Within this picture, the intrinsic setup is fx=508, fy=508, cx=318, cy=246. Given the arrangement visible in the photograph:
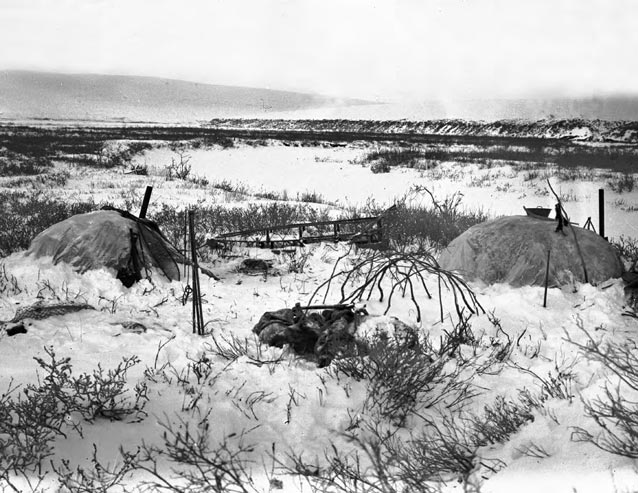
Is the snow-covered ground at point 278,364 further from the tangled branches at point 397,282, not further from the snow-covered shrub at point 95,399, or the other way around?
the tangled branches at point 397,282

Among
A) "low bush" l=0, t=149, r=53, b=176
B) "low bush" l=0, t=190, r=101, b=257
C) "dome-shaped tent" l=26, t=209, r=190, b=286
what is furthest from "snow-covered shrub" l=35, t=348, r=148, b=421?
"low bush" l=0, t=149, r=53, b=176

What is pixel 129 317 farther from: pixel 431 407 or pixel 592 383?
pixel 592 383

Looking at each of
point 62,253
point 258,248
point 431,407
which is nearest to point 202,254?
point 258,248

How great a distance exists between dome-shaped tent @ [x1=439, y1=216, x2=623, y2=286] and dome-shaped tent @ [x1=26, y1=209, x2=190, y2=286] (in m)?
3.32

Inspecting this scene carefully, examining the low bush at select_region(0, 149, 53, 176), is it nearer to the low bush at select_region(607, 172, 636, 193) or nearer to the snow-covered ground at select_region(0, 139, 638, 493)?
the snow-covered ground at select_region(0, 139, 638, 493)

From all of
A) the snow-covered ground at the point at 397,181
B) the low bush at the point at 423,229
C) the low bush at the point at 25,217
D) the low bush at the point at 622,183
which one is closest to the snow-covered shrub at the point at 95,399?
the low bush at the point at 25,217

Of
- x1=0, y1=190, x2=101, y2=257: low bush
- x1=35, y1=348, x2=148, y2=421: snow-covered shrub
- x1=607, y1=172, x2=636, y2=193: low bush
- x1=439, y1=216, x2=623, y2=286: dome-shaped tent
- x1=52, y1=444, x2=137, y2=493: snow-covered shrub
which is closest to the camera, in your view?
x1=52, y1=444, x2=137, y2=493: snow-covered shrub

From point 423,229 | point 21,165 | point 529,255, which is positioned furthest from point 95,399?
point 21,165

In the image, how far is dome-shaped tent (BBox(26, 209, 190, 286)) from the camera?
5531 mm

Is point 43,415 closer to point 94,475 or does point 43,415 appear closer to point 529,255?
point 94,475

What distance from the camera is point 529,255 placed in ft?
17.5

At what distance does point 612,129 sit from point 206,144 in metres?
33.1

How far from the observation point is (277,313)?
4.31 m

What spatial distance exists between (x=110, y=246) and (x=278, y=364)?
3.04 metres
